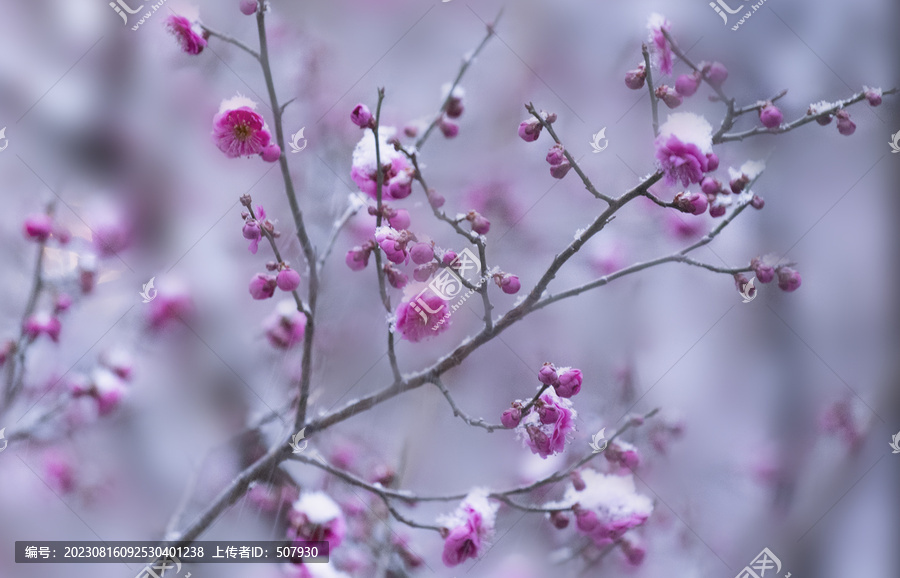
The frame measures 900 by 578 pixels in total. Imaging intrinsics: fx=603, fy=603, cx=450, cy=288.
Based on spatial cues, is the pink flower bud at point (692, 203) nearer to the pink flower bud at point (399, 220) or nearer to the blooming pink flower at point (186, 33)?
the pink flower bud at point (399, 220)

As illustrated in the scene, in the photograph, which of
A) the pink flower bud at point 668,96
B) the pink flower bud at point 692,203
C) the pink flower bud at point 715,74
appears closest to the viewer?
the pink flower bud at point 692,203

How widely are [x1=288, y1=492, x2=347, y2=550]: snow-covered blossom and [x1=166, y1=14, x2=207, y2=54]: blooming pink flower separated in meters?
0.66

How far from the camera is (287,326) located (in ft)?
3.20

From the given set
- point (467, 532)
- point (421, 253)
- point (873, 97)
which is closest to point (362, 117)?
point (421, 253)

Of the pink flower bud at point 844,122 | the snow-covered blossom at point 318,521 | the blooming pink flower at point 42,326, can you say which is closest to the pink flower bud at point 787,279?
the pink flower bud at point 844,122

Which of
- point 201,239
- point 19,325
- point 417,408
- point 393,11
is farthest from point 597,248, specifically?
point 19,325

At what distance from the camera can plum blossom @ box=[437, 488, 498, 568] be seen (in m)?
0.79

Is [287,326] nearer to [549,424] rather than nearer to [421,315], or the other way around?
[421,315]

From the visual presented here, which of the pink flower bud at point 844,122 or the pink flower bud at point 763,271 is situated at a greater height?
the pink flower bud at point 844,122

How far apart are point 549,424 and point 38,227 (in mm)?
873

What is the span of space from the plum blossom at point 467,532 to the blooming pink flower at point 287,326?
1.23 ft

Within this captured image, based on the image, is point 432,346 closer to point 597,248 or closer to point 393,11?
point 597,248

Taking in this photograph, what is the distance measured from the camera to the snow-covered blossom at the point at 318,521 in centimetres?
86

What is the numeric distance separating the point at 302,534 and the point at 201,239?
1.64ft
